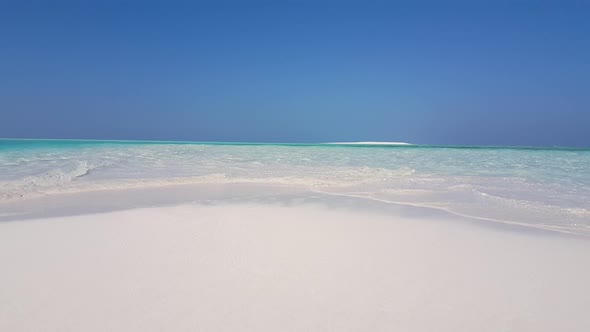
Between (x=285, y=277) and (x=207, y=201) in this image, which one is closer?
(x=285, y=277)

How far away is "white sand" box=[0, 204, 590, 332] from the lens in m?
1.50

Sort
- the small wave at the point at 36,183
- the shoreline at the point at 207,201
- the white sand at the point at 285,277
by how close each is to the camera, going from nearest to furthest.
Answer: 1. the white sand at the point at 285,277
2. the shoreline at the point at 207,201
3. the small wave at the point at 36,183

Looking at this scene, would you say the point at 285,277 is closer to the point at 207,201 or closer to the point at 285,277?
the point at 285,277

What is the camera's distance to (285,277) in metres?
1.91

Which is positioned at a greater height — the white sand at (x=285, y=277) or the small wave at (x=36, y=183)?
the white sand at (x=285, y=277)

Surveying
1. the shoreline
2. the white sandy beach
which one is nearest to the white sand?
the white sandy beach

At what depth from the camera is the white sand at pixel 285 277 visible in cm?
150

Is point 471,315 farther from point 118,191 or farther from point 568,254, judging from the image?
point 118,191

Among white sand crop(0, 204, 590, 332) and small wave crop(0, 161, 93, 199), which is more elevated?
white sand crop(0, 204, 590, 332)

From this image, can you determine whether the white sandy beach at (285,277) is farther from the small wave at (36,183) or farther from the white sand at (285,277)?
the small wave at (36,183)

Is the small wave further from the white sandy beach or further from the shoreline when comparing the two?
the white sandy beach

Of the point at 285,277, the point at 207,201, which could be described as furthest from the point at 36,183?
the point at 285,277

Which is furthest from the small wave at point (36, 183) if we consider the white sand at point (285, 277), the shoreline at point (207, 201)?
the white sand at point (285, 277)

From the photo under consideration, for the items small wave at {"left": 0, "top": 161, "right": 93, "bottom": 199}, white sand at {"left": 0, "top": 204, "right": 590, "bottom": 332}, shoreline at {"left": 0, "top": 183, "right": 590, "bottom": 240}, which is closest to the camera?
white sand at {"left": 0, "top": 204, "right": 590, "bottom": 332}
